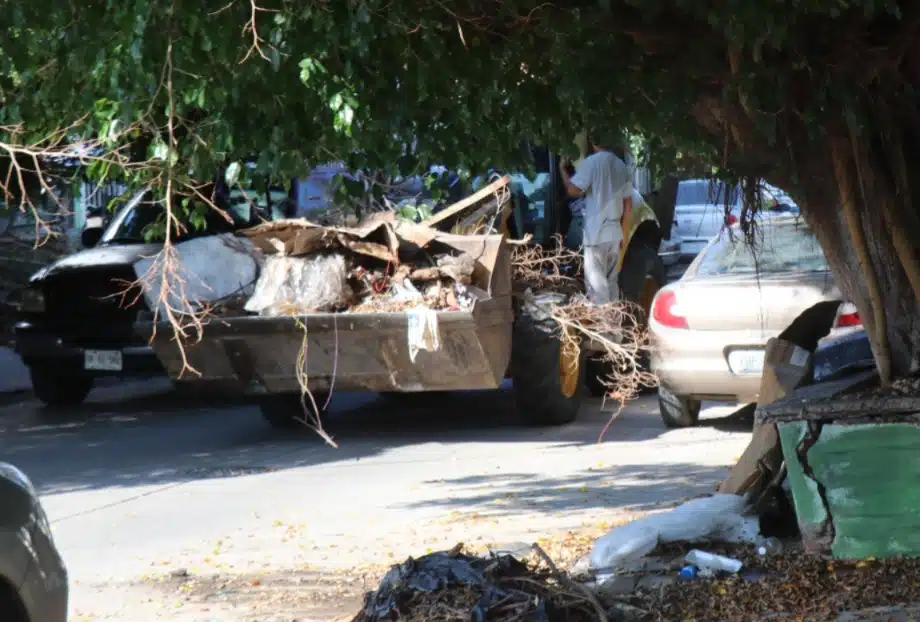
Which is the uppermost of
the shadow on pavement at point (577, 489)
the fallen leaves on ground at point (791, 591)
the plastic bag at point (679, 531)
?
the plastic bag at point (679, 531)

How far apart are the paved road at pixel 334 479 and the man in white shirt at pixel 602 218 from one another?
120 cm

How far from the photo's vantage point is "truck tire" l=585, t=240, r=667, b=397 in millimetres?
12391

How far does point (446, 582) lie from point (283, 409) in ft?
21.9

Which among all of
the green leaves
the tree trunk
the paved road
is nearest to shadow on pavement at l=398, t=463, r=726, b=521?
the paved road

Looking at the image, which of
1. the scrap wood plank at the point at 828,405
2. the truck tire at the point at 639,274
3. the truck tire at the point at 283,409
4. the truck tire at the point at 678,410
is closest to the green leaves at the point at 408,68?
the scrap wood plank at the point at 828,405

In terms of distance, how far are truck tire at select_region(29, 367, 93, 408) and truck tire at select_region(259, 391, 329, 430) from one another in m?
2.42

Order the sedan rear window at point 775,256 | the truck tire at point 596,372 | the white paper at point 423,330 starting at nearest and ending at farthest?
the white paper at point 423,330 < the sedan rear window at point 775,256 < the truck tire at point 596,372

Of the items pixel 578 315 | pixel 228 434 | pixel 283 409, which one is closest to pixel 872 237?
pixel 578 315

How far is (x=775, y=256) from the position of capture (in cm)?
1072

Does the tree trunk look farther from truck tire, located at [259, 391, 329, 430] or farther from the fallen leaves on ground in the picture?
truck tire, located at [259, 391, 329, 430]

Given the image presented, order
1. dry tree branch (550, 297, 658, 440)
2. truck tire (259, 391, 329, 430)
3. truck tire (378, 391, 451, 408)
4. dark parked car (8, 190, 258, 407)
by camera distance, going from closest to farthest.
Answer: dry tree branch (550, 297, 658, 440), truck tire (259, 391, 329, 430), dark parked car (8, 190, 258, 407), truck tire (378, 391, 451, 408)

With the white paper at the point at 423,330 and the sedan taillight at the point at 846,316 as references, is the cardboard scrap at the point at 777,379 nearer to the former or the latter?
the sedan taillight at the point at 846,316

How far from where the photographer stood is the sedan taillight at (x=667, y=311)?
10.6 meters

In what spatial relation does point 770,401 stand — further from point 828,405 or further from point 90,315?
point 90,315
